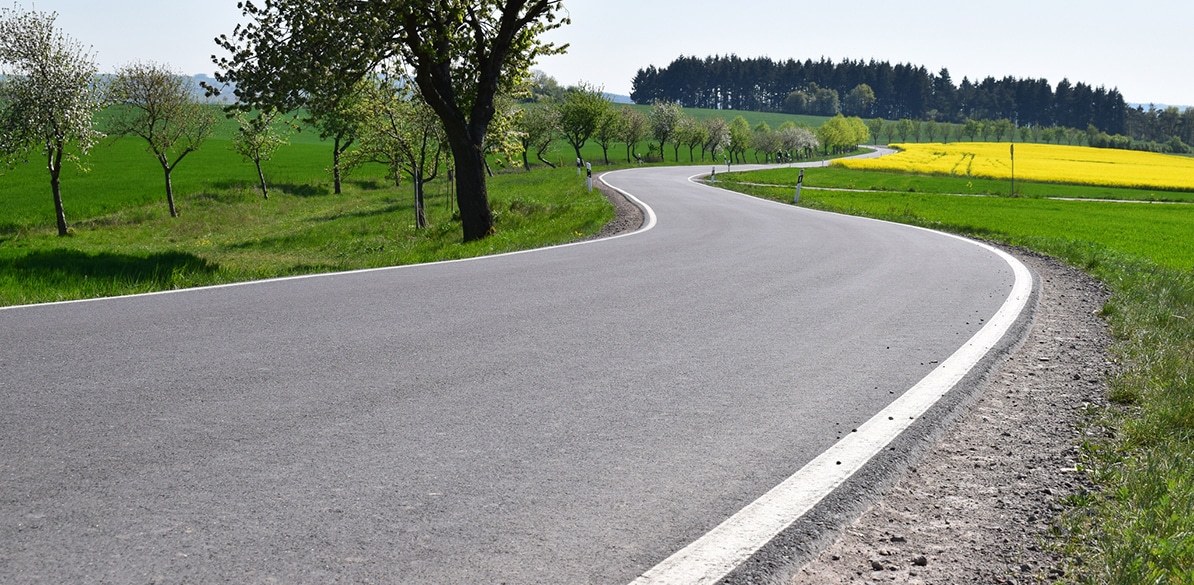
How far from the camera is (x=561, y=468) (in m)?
3.60

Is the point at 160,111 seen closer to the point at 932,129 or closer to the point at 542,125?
the point at 542,125

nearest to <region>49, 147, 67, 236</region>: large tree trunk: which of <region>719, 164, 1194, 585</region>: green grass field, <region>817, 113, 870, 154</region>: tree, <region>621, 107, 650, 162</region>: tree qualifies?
<region>719, 164, 1194, 585</region>: green grass field

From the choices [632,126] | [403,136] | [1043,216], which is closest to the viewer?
[1043,216]

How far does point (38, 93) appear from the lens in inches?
1213

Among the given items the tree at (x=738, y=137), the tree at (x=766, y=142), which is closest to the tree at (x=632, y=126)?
the tree at (x=738, y=137)

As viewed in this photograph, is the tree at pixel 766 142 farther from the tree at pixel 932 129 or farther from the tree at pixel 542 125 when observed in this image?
the tree at pixel 932 129

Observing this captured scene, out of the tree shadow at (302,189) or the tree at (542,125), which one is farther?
the tree at (542,125)

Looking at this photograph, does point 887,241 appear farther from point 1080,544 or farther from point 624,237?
point 1080,544

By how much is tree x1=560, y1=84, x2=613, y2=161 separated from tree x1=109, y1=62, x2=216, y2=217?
3761 centimetres

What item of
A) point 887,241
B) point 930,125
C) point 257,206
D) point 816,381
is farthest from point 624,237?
point 930,125

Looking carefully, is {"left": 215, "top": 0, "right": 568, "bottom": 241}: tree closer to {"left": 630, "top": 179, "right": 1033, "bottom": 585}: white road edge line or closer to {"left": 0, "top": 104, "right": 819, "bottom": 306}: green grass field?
{"left": 0, "top": 104, "right": 819, "bottom": 306}: green grass field

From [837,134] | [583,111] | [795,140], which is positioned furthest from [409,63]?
[837,134]

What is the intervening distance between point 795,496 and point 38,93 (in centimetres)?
3683

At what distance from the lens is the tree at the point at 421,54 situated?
44.1 feet
